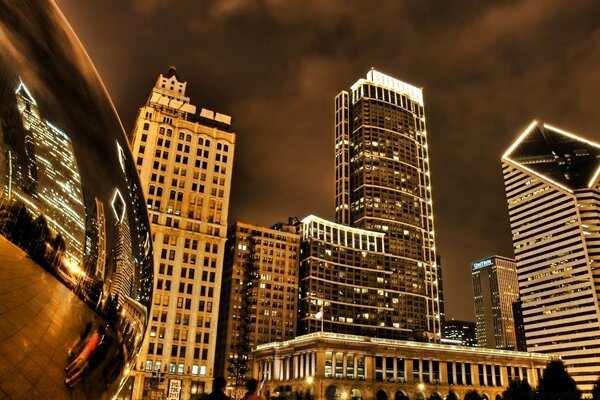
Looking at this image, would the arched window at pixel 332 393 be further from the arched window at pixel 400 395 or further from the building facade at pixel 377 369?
the arched window at pixel 400 395

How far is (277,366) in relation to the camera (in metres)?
126

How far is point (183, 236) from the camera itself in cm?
9575

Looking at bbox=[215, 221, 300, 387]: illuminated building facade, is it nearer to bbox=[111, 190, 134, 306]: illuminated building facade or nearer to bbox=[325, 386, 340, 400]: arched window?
bbox=[325, 386, 340, 400]: arched window

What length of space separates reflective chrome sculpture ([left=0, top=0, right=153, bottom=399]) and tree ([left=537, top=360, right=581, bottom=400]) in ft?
327

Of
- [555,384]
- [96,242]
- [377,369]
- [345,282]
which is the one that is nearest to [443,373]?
[377,369]

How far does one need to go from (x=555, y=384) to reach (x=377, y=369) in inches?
1477

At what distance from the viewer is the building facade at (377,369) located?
362 feet

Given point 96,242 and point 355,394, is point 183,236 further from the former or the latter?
point 96,242

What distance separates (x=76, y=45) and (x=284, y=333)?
156761 mm

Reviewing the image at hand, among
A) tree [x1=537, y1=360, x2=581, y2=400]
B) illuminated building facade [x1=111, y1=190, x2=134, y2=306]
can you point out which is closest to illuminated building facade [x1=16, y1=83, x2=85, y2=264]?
illuminated building facade [x1=111, y1=190, x2=134, y2=306]

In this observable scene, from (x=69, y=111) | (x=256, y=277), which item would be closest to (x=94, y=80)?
(x=69, y=111)

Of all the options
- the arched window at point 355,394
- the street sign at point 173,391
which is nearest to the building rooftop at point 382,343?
the arched window at point 355,394

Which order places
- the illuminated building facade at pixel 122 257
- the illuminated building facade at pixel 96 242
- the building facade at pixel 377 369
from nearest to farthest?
the illuminated building facade at pixel 96 242, the illuminated building facade at pixel 122 257, the building facade at pixel 377 369

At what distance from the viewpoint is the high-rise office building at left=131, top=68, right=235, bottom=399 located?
88125 millimetres
